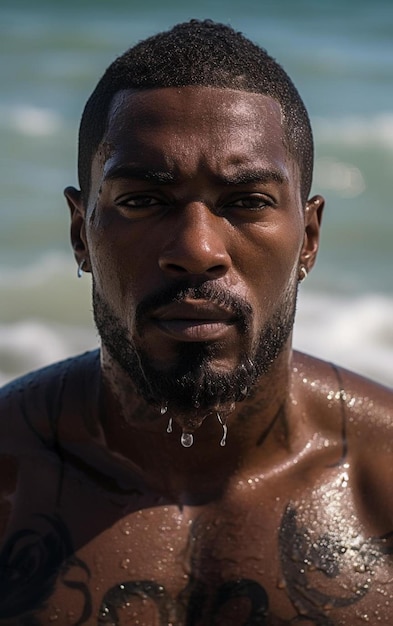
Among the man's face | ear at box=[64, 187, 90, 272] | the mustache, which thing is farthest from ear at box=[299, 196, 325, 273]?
ear at box=[64, 187, 90, 272]

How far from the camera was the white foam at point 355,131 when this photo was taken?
10.6m

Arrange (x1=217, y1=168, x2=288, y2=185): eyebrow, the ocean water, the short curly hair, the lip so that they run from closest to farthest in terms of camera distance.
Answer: the lip
(x1=217, y1=168, x2=288, y2=185): eyebrow
the short curly hair
the ocean water

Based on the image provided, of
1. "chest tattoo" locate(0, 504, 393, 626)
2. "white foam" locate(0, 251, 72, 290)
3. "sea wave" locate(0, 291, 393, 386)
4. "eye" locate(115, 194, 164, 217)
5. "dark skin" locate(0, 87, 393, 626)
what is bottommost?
"chest tattoo" locate(0, 504, 393, 626)

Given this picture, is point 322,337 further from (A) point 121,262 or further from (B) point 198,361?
(B) point 198,361

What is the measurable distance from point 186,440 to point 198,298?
1.68 ft

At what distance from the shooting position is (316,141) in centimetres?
1052

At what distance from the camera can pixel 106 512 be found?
9.66ft

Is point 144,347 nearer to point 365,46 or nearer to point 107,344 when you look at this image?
point 107,344

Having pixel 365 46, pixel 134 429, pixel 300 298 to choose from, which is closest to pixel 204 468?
pixel 134 429

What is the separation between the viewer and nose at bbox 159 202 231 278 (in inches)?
100

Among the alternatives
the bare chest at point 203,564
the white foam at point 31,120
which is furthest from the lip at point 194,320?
the white foam at point 31,120

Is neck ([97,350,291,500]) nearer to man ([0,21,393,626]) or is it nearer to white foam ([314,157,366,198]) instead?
man ([0,21,393,626])

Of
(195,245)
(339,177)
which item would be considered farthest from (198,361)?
(339,177)

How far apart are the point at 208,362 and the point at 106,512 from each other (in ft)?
1.90
